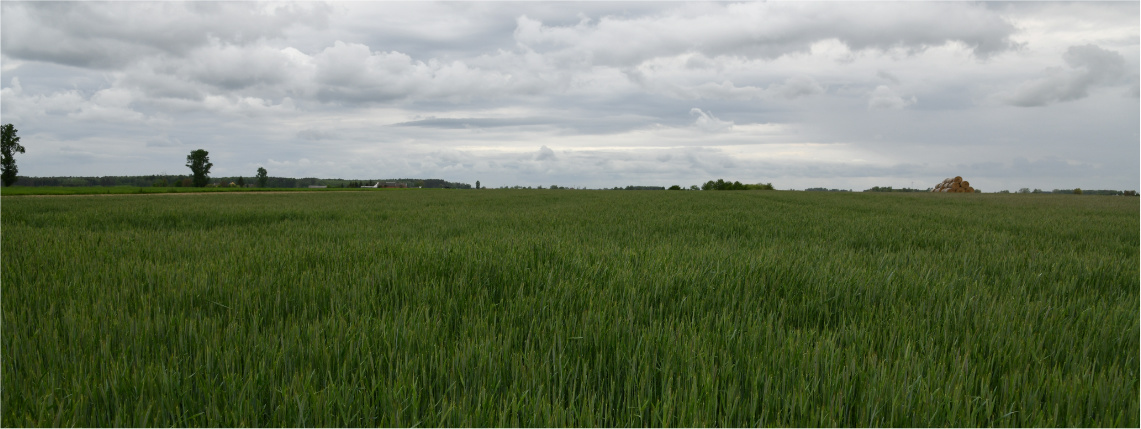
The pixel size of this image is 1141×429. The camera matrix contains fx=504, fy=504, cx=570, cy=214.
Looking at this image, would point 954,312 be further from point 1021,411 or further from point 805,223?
point 805,223

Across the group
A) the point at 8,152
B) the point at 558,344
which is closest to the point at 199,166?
the point at 8,152

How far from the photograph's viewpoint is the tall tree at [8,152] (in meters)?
67.1

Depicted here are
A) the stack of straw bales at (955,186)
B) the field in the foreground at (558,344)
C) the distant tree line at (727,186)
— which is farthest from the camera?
the distant tree line at (727,186)

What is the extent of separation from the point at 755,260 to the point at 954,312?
59.4 inches

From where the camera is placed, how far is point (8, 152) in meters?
68.2

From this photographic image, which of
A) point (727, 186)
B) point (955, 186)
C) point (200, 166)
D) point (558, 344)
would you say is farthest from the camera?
point (200, 166)

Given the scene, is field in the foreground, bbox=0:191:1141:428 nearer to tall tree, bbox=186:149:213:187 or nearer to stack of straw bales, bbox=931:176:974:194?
stack of straw bales, bbox=931:176:974:194

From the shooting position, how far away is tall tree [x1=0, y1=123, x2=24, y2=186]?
6706 centimetres

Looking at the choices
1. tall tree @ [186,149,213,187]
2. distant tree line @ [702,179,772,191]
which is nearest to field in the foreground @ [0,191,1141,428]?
distant tree line @ [702,179,772,191]

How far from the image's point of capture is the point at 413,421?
1519 mm

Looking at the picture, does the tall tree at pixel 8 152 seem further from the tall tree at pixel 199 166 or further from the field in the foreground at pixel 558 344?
the field in the foreground at pixel 558 344

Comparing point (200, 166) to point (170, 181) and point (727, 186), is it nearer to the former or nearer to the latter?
point (170, 181)

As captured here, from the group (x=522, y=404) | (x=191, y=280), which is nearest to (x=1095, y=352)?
(x=522, y=404)

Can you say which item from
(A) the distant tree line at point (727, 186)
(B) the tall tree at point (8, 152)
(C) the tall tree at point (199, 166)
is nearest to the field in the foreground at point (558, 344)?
(A) the distant tree line at point (727, 186)
